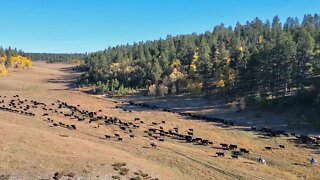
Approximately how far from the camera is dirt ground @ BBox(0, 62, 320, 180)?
4216 cm

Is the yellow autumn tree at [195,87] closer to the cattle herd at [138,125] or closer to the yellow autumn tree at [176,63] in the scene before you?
the cattle herd at [138,125]

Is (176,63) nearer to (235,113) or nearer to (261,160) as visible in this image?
(235,113)

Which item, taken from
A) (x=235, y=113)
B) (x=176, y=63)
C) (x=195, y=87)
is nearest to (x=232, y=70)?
(x=195, y=87)

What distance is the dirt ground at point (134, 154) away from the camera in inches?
1660

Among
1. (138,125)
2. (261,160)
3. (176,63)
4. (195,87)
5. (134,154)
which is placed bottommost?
(261,160)

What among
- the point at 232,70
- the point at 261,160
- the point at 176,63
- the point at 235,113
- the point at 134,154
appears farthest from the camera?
the point at 176,63

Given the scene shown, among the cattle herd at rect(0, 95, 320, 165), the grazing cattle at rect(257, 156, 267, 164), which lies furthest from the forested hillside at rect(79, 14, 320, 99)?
the grazing cattle at rect(257, 156, 267, 164)

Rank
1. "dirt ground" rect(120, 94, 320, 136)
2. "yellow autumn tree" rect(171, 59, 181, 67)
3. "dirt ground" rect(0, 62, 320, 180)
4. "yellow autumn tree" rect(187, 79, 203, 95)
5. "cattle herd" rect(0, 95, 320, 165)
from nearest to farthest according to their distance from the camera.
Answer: "dirt ground" rect(0, 62, 320, 180) → "cattle herd" rect(0, 95, 320, 165) → "dirt ground" rect(120, 94, 320, 136) → "yellow autumn tree" rect(187, 79, 203, 95) → "yellow autumn tree" rect(171, 59, 181, 67)

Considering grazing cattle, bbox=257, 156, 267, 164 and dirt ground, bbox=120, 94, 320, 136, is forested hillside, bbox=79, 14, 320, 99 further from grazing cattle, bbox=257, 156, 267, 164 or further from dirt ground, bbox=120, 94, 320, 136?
grazing cattle, bbox=257, 156, 267, 164

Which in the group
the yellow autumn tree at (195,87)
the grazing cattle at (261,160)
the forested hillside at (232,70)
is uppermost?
the forested hillside at (232,70)

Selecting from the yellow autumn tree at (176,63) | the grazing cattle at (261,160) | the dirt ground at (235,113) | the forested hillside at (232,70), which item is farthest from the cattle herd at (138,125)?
the yellow autumn tree at (176,63)

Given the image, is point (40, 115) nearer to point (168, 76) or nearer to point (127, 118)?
point (127, 118)

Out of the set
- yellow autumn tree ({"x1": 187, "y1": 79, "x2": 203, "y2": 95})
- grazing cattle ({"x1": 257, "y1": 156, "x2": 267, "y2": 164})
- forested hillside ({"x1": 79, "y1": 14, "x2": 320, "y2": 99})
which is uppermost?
forested hillside ({"x1": 79, "y1": 14, "x2": 320, "y2": 99})

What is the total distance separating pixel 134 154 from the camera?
5162 centimetres
